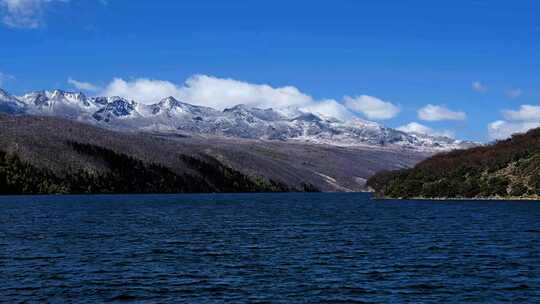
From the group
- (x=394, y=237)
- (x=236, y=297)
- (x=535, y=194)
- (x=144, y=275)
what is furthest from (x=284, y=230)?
(x=535, y=194)

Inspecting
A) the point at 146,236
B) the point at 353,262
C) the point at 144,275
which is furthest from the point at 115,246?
the point at 353,262

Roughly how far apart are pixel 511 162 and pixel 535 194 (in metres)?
20.3

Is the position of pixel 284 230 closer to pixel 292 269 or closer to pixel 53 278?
pixel 292 269

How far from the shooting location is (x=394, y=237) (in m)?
90.2

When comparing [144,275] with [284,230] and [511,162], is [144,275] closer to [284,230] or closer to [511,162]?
[284,230]

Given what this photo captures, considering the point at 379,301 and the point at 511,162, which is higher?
the point at 511,162

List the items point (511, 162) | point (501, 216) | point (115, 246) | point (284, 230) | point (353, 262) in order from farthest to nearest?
point (511, 162)
point (501, 216)
point (284, 230)
point (115, 246)
point (353, 262)

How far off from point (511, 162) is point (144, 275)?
527 ft

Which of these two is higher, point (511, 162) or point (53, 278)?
point (511, 162)

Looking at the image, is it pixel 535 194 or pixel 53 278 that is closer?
pixel 53 278

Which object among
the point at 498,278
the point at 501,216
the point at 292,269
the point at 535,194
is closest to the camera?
the point at 498,278

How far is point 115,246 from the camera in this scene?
265 feet

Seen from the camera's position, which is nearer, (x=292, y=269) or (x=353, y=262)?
(x=292, y=269)

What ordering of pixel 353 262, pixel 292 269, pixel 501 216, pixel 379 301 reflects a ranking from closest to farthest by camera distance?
pixel 379 301 → pixel 292 269 → pixel 353 262 → pixel 501 216
